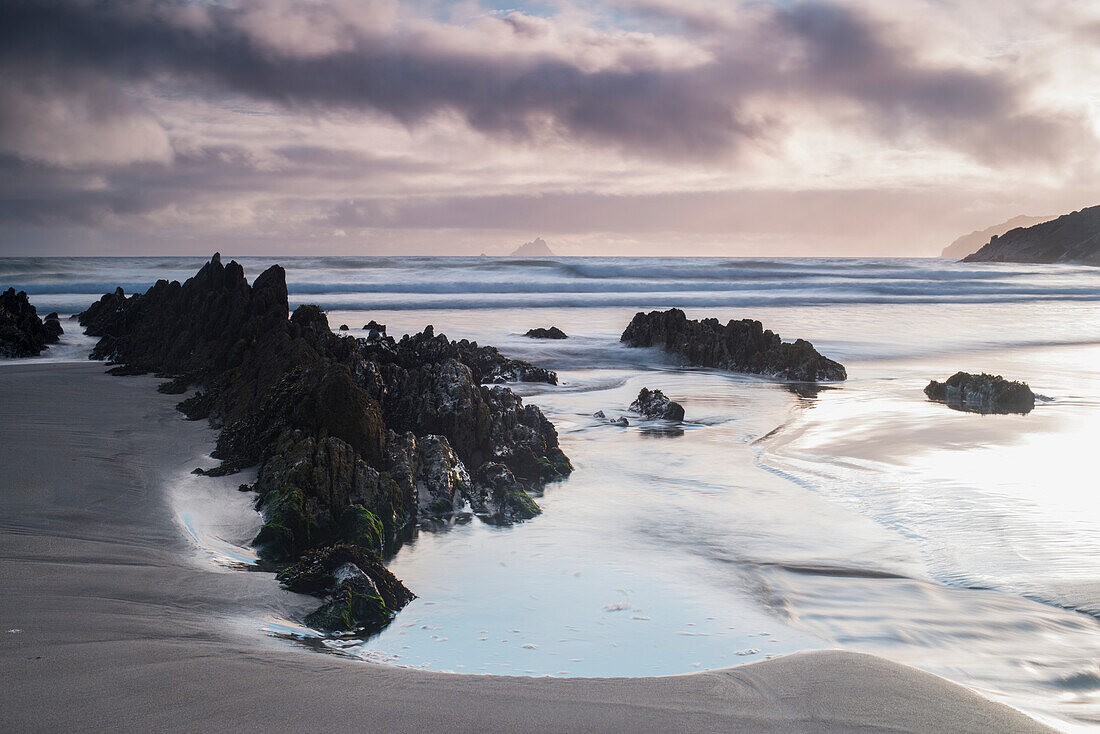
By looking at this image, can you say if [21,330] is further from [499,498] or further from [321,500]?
[499,498]

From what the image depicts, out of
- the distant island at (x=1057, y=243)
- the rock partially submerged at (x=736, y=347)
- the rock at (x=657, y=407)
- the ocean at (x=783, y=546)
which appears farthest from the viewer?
the distant island at (x=1057, y=243)

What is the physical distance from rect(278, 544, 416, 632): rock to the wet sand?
15 centimetres

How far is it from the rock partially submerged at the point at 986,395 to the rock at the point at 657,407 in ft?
13.6

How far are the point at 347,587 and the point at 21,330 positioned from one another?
42.6 feet

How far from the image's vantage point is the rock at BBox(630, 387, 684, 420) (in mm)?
9656

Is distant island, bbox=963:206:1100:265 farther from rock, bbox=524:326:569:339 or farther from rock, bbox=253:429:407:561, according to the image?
rock, bbox=253:429:407:561

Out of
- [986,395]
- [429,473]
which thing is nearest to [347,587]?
[429,473]

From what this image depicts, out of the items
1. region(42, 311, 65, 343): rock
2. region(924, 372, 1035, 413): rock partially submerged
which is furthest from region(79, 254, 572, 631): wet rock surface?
region(924, 372, 1035, 413): rock partially submerged

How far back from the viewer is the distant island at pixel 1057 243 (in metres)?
89.9

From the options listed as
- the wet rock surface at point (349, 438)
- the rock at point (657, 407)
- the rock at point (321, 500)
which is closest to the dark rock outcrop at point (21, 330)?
the wet rock surface at point (349, 438)

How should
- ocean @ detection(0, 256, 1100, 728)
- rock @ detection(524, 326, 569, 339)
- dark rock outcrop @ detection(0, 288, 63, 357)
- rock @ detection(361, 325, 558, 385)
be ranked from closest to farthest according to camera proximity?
ocean @ detection(0, 256, 1100, 728) < rock @ detection(361, 325, 558, 385) < dark rock outcrop @ detection(0, 288, 63, 357) < rock @ detection(524, 326, 569, 339)

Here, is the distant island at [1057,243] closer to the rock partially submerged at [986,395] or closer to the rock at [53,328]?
the rock partially submerged at [986,395]

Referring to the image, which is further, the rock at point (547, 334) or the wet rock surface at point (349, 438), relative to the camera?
the rock at point (547, 334)

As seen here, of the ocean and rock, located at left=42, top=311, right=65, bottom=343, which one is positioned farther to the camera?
rock, located at left=42, top=311, right=65, bottom=343
